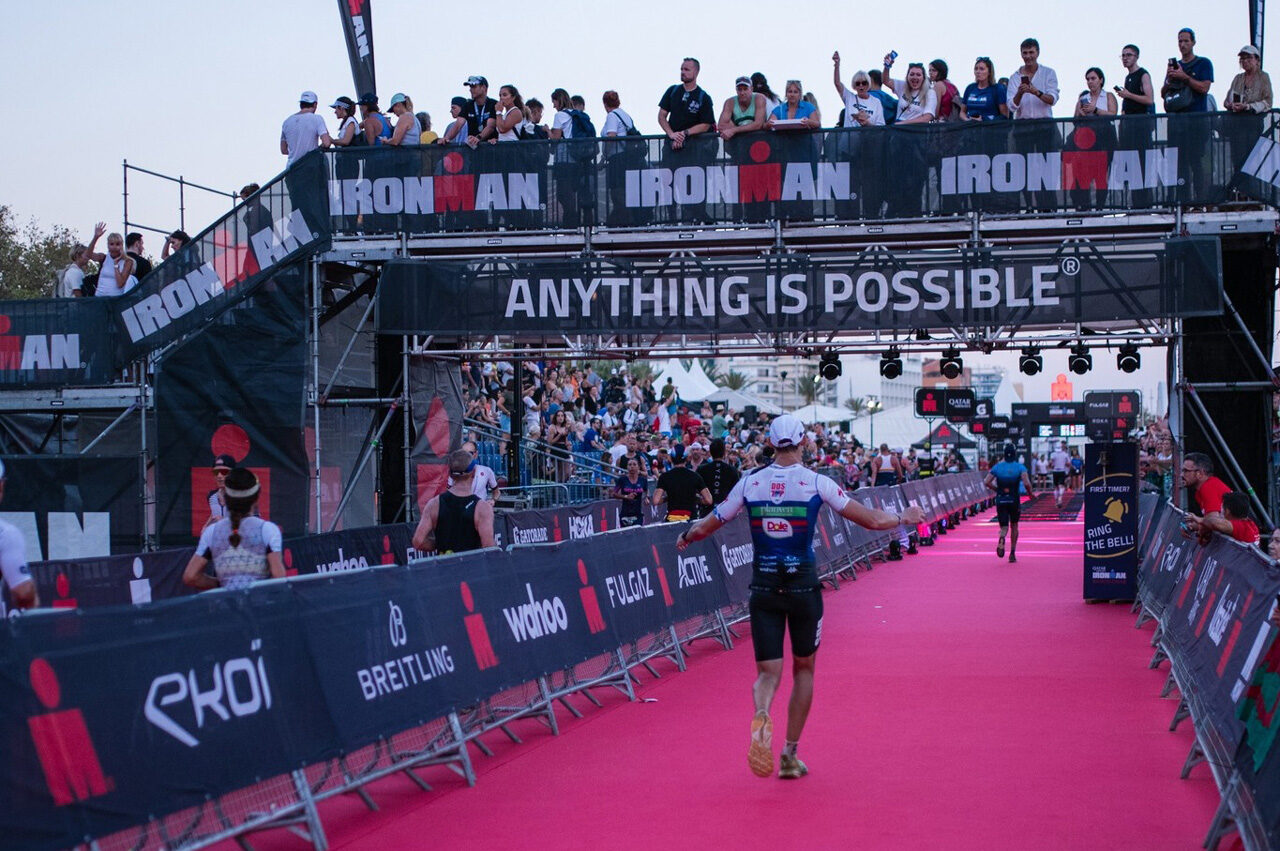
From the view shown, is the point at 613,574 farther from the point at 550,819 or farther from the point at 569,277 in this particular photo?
the point at 569,277

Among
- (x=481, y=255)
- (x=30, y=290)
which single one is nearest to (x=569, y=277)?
(x=481, y=255)

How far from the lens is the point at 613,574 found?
1200cm

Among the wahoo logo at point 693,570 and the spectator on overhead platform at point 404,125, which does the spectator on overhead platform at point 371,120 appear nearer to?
the spectator on overhead platform at point 404,125

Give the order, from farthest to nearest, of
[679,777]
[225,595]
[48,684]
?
[679,777], [225,595], [48,684]

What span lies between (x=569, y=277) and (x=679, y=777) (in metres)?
12.3

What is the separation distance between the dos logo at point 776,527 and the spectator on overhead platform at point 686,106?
12.5 metres

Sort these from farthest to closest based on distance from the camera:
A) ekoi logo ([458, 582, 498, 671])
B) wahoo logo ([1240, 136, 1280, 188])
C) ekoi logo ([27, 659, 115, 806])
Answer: wahoo logo ([1240, 136, 1280, 188]), ekoi logo ([458, 582, 498, 671]), ekoi logo ([27, 659, 115, 806])

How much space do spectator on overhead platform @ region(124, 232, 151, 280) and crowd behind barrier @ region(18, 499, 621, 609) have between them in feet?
24.5

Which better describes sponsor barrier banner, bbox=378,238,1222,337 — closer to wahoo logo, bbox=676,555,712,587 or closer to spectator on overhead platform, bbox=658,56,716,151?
spectator on overhead platform, bbox=658,56,716,151

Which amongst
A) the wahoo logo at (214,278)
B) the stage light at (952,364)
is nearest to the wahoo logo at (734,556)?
the stage light at (952,364)

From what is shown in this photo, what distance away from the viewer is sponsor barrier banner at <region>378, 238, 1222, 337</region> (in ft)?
61.1

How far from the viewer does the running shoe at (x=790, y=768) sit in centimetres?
837

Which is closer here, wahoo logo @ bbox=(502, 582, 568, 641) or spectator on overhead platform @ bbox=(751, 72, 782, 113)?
wahoo logo @ bbox=(502, 582, 568, 641)

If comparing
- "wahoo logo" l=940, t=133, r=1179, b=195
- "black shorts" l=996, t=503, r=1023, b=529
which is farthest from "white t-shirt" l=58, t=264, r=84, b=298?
"black shorts" l=996, t=503, r=1023, b=529
